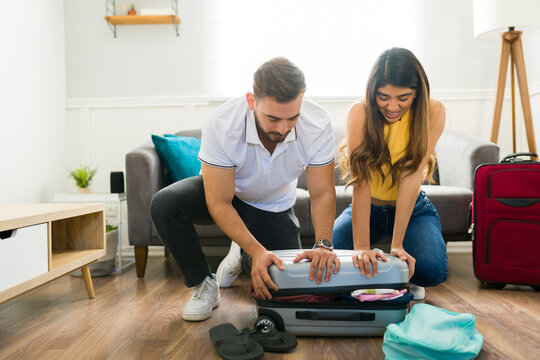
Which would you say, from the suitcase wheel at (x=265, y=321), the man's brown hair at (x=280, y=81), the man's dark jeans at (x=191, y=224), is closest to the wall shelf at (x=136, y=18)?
the man's dark jeans at (x=191, y=224)

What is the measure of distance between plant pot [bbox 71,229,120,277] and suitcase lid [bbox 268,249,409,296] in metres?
1.33

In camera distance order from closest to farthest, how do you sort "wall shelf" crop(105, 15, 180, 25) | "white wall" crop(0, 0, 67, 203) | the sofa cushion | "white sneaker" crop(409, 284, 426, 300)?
"white sneaker" crop(409, 284, 426, 300) → the sofa cushion → "white wall" crop(0, 0, 67, 203) → "wall shelf" crop(105, 15, 180, 25)

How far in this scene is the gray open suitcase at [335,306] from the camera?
3.99ft

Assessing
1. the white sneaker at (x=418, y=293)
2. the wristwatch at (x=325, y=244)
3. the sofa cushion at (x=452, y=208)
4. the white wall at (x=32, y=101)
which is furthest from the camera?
the white wall at (x=32, y=101)

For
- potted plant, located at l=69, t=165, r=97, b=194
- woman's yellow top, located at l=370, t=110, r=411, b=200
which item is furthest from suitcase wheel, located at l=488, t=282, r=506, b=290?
potted plant, located at l=69, t=165, r=97, b=194

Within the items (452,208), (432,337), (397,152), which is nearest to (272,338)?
(432,337)

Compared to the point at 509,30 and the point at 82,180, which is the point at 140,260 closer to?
the point at 82,180

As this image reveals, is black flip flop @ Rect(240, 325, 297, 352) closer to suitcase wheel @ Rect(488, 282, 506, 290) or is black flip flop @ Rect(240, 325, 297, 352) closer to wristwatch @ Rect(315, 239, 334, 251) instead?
wristwatch @ Rect(315, 239, 334, 251)

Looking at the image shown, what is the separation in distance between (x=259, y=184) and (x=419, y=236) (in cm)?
61

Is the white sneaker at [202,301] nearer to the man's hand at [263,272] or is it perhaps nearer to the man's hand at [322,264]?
the man's hand at [263,272]

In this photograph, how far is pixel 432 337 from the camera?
110cm

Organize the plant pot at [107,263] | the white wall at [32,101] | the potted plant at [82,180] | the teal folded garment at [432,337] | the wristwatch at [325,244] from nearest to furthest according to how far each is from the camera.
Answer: the teal folded garment at [432,337] < the wristwatch at [325,244] < the plant pot at [107,263] < the white wall at [32,101] < the potted plant at [82,180]

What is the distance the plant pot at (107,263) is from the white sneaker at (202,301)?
882 mm

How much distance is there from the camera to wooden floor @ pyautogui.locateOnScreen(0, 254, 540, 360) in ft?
3.99
